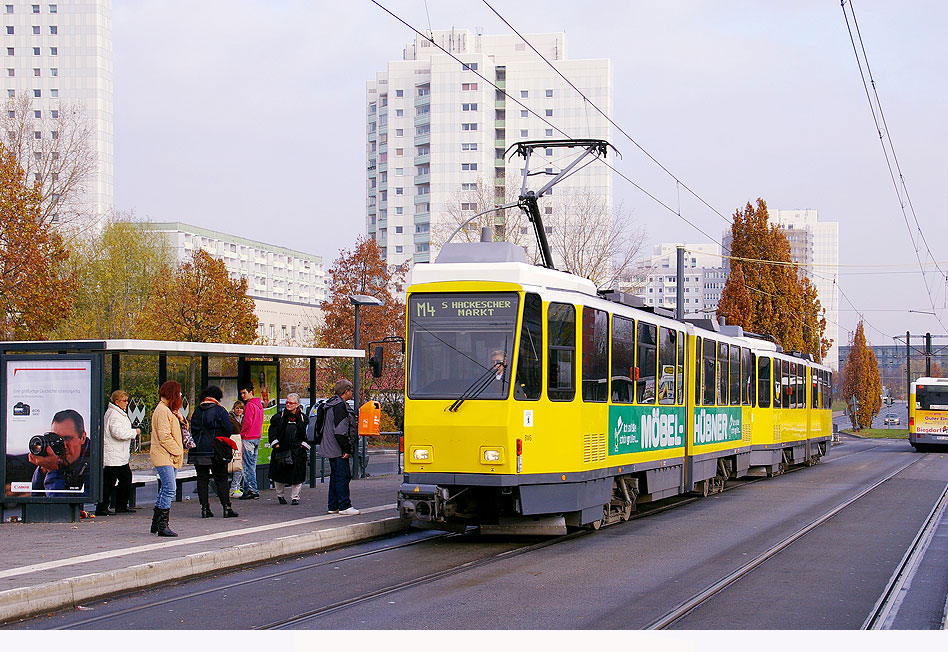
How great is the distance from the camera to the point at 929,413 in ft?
162

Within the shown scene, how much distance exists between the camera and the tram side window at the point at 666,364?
1766 centimetres

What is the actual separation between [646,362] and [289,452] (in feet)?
18.0

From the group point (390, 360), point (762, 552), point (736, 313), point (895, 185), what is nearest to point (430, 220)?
point (736, 313)

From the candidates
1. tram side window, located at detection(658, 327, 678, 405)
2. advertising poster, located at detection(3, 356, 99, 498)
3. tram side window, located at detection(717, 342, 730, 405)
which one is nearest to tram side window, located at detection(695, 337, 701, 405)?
tram side window, located at detection(658, 327, 678, 405)

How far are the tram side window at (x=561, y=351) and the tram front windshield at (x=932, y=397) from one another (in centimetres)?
4010

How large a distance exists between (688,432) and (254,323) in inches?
1163

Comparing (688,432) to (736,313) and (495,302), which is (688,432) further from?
(736,313)

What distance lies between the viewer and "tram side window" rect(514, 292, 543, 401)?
13.1m

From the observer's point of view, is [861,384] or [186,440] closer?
[186,440]

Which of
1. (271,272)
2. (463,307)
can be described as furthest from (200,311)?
(271,272)

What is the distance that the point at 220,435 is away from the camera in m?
14.7

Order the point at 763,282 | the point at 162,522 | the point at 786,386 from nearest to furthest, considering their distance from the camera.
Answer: the point at 162,522, the point at 786,386, the point at 763,282

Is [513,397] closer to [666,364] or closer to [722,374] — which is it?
[666,364]
